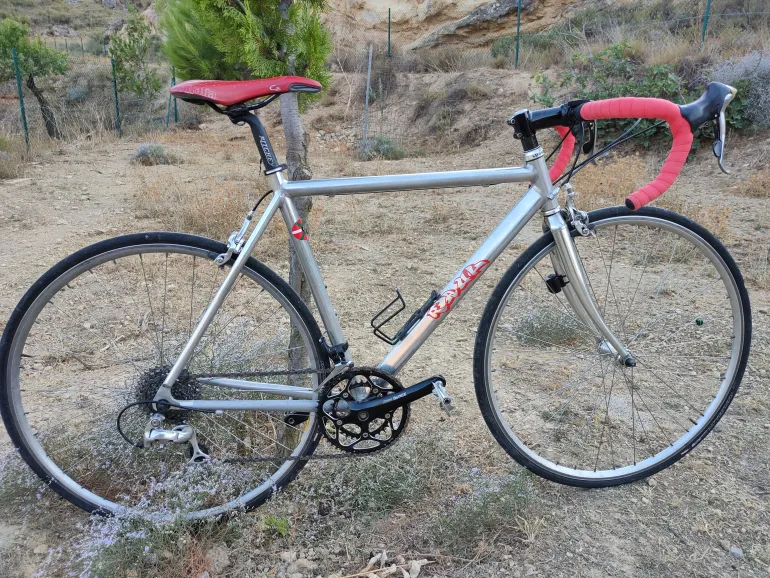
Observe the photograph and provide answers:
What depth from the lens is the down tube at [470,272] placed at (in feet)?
5.94

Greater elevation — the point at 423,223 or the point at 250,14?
the point at 250,14

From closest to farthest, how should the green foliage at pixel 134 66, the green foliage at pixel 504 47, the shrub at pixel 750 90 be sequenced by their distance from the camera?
1. the shrub at pixel 750 90
2. the green foliage at pixel 504 47
3. the green foliage at pixel 134 66

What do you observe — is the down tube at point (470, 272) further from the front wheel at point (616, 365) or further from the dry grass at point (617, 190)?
the dry grass at point (617, 190)

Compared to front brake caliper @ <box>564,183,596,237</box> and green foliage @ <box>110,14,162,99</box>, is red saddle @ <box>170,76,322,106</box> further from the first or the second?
green foliage @ <box>110,14,162,99</box>

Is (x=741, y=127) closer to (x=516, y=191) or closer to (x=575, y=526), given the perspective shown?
(x=516, y=191)

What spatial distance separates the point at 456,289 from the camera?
6.09ft

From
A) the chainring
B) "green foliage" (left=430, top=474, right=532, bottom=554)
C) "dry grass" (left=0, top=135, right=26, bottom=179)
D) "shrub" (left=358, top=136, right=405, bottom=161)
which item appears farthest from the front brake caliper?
"shrub" (left=358, top=136, right=405, bottom=161)

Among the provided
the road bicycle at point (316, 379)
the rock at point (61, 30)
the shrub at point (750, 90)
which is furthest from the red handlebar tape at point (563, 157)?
the rock at point (61, 30)

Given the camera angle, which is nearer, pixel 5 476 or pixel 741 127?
pixel 5 476

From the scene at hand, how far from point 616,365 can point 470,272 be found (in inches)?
26.9

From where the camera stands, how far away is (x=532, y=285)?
3.94 metres

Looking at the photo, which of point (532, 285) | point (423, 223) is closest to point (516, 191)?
point (423, 223)

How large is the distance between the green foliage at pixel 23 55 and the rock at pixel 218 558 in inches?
692

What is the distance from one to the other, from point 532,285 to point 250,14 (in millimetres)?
2600
